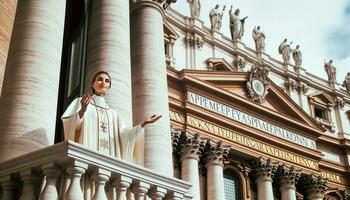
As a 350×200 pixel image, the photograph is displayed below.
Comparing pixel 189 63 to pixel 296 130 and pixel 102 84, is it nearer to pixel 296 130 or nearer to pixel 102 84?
pixel 296 130

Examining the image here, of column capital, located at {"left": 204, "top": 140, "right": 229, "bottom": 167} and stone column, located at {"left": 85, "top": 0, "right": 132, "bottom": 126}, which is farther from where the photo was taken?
column capital, located at {"left": 204, "top": 140, "right": 229, "bottom": 167}

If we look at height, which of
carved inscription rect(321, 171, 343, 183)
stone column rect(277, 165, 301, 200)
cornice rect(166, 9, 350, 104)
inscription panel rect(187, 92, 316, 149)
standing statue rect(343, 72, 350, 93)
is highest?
standing statue rect(343, 72, 350, 93)

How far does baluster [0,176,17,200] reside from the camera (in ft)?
19.3

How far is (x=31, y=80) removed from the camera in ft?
25.3

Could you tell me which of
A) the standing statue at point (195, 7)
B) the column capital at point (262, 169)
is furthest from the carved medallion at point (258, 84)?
the standing statue at point (195, 7)

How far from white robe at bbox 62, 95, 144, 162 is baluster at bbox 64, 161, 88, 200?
0.93 m

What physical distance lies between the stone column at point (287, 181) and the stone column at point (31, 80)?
1976 centimetres

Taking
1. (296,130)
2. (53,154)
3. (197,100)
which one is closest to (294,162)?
(296,130)

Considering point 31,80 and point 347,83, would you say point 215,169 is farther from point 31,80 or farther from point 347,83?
point 31,80

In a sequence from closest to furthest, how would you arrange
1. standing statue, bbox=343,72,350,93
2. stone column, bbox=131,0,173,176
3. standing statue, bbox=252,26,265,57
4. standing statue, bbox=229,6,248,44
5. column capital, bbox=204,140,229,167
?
stone column, bbox=131,0,173,176 → column capital, bbox=204,140,229,167 → standing statue, bbox=229,6,248,44 → standing statue, bbox=252,26,265,57 → standing statue, bbox=343,72,350,93

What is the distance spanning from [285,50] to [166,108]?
2373 cm

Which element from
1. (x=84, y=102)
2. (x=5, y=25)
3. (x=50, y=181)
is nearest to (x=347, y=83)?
(x=5, y=25)

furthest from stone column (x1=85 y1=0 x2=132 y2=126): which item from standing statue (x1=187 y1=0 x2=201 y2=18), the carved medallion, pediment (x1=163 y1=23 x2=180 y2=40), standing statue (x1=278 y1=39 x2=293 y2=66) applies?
standing statue (x1=278 y1=39 x2=293 y2=66)

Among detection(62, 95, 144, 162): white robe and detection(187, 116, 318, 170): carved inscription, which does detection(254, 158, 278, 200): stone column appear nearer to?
detection(187, 116, 318, 170): carved inscription
